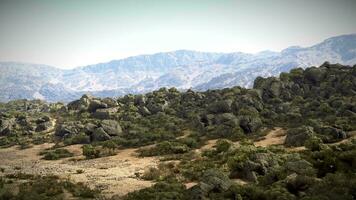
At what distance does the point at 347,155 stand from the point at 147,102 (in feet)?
198

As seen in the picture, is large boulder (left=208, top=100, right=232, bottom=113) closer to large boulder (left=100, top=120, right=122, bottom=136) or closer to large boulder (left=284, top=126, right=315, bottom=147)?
large boulder (left=100, top=120, right=122, bottom=136)

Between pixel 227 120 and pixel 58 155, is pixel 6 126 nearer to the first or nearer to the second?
pixel 58 155

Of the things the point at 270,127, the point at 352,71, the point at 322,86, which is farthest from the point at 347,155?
the point at 352,71

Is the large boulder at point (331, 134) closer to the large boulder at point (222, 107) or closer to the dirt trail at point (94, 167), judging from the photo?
the dirt trail at point (94, 167)

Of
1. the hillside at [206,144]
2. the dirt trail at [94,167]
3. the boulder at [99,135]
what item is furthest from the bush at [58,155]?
the boulder at [99,135]

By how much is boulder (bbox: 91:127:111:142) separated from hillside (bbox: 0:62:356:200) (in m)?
0.16

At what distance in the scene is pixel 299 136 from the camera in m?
38.4

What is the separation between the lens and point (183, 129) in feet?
189

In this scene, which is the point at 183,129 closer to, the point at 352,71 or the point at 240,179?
the point at 240,179

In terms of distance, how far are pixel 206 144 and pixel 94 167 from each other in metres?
16.2

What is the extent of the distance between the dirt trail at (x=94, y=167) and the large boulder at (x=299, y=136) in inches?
620

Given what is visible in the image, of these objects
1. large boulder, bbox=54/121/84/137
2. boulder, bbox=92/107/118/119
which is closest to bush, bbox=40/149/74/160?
large boulder, bbox=54/121/84/137

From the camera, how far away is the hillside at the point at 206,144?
22.1 metres

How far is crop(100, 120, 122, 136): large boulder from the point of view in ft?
182
